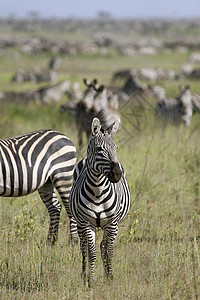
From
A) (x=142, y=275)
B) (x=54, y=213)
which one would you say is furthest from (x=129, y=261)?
(x=54, y=213)

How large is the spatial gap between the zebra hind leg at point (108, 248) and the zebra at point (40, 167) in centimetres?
99

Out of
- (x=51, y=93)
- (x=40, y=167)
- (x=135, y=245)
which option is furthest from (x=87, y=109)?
(x=51, y=93)

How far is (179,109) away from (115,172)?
958 cm

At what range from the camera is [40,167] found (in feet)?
17.4

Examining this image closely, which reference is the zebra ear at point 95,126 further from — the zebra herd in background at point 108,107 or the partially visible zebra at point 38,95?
the partially visible zebra at point 38,95

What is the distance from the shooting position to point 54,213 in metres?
5.61

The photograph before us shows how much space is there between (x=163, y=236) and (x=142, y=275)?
1269 mm

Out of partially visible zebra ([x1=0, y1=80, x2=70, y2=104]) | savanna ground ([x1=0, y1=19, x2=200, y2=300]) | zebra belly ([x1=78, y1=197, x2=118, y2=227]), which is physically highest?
partially visible zebra ([x1=0, y1=80, x2=70, y2=104])

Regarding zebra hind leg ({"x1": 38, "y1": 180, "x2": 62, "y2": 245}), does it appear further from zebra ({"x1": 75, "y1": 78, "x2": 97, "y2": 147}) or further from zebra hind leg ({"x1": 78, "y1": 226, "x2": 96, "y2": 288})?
zebra ({"x1": 75, "y1": 78, "x2": 97, "y2": 147})

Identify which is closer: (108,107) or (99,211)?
(99,211)

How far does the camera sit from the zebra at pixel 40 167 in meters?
5.14

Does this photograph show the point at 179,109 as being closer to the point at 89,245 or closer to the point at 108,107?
the point at 108,107

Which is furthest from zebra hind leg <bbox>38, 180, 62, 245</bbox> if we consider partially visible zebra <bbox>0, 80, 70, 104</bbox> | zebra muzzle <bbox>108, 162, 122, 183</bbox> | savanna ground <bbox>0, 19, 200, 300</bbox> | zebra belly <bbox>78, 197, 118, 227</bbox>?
partially visible zebra <bbox>0, 80, 70, 104</bbox>

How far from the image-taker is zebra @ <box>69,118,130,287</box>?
382cm
